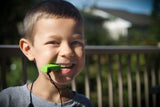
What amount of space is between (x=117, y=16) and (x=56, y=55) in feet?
44.8

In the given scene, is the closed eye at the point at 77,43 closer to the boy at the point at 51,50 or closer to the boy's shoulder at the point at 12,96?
the boy at the point at 51,50

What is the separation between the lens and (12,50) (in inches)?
56.1

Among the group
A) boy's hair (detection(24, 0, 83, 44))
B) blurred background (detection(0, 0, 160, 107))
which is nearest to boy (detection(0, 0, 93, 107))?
boy's hair (detection(24, 0, 83, 44))

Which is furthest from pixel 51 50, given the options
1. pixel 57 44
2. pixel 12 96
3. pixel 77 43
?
pixel 12 96

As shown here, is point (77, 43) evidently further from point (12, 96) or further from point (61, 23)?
point (12, 96)

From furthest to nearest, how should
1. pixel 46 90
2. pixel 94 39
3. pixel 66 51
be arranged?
pixel 94 39
pixel 46 90
pixel 66 51

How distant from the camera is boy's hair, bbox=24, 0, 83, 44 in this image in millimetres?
911

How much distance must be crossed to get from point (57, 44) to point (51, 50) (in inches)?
1.7

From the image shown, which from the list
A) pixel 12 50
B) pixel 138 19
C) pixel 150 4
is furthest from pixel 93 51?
pixel 138 19

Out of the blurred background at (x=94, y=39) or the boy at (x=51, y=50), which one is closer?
the boy at (x=51, y=50)

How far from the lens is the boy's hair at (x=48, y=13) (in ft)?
2.99

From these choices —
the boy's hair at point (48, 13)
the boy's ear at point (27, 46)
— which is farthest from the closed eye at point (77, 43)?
the boy's ear at point (27, 46)

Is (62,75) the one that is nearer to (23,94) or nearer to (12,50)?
(23,94)

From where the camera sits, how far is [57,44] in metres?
0.90
